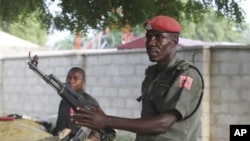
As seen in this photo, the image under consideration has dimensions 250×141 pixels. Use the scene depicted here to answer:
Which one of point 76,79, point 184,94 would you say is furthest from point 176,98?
point 76,79

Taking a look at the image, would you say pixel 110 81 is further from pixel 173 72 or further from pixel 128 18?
pixel 173 72

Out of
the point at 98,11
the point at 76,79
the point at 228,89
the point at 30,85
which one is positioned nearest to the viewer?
the point at 76,79

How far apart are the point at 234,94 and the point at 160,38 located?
15.2 ft

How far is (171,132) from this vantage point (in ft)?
8.24

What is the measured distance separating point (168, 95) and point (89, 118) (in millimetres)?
414

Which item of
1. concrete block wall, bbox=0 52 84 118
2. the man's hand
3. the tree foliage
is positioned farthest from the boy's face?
concrete block wall, bbox=0 52 84 118

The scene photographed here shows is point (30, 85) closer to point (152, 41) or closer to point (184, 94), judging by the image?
point (152, 41)

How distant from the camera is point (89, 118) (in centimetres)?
225

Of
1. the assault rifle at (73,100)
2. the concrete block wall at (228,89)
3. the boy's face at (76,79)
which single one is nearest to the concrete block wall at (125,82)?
the concrete block wall at (228,89)

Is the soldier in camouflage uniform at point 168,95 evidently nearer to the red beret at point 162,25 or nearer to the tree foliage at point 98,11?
the red beret at point 162,25

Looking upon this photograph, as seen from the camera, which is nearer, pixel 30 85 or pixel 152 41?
pixel 152 41

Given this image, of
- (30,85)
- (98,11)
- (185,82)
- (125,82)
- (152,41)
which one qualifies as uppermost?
(98,11)

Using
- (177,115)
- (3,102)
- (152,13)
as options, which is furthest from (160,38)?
(3,102)

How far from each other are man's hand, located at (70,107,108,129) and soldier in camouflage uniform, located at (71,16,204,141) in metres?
0.11
